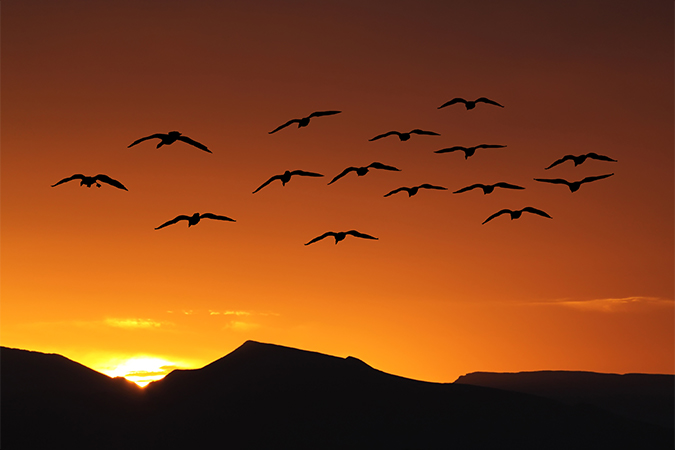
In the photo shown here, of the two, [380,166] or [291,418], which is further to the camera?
[291,418]

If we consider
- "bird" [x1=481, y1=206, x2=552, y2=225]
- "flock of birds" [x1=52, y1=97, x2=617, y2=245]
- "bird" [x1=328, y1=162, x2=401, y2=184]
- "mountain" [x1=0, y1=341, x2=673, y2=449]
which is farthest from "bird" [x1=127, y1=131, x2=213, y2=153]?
"mountain" [x1=0, y1=341, x2=673, y2=449]

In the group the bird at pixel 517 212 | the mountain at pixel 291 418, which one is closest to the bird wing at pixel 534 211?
the bird at pixel 517 212

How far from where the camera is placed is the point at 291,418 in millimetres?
183750

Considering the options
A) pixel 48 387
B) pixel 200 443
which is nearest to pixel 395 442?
pixel 200 443

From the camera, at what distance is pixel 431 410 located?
188 meters

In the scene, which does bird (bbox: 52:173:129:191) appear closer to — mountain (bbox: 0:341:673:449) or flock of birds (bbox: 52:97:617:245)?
flock of birds (bbox: 52:97:617:245)

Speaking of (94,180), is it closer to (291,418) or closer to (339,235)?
(339,235)

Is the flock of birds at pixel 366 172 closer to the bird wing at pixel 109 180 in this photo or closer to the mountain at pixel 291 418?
the bird wing at pixel 109 180

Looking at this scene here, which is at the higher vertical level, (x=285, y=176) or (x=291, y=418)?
(x=285, y=176)

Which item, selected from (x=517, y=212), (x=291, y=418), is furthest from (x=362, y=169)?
(x=291, y=418)

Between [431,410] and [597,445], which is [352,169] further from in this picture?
[597,445]

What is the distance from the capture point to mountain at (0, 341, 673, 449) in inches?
6890

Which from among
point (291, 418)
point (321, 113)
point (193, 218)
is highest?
point (321, 113)

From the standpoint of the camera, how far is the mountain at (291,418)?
17500cm
